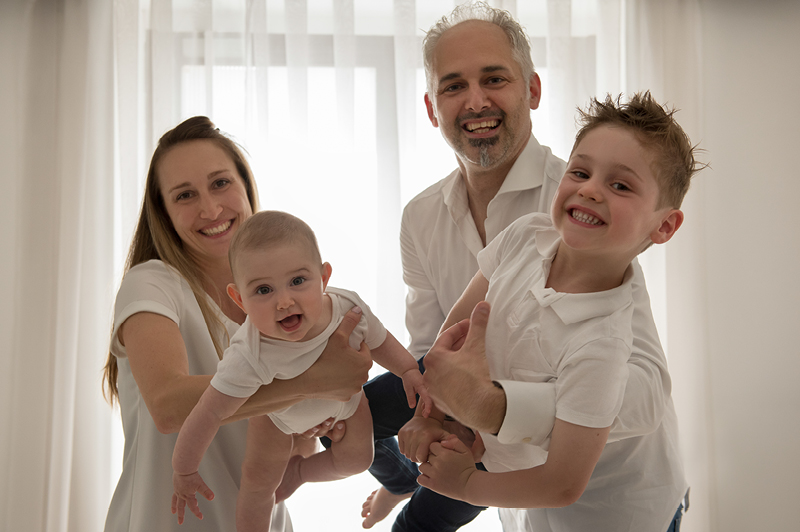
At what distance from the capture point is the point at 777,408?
324 centimetres

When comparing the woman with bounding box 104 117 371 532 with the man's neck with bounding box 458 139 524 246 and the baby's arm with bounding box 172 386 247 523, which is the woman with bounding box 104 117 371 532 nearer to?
the baby's arm with bounding box 172 386 247 523

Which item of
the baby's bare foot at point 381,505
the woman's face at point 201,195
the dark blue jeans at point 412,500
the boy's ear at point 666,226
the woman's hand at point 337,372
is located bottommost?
the baby's bare foot at point 381,505

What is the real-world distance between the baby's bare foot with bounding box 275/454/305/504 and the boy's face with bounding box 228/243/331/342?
1.77 ft

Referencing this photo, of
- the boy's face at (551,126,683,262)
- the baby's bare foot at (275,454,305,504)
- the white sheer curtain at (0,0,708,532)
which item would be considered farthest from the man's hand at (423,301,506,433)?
the white sheer curtain at (0,0,708,532)

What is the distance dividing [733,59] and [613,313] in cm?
283

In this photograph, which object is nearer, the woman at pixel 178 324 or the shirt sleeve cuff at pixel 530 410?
the shirt sleeve cuff at pixel 530 410

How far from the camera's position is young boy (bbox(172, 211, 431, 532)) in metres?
1.30

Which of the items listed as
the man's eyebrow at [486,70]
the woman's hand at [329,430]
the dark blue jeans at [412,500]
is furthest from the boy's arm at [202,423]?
the man's eyebrow at [486,70]

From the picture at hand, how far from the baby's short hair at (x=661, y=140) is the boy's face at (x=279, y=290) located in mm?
738

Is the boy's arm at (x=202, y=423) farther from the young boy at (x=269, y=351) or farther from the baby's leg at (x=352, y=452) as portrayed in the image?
the baby's leg at (x=352, y=452)

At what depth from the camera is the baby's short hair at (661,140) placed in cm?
123

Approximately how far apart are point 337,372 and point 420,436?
262 millimetres

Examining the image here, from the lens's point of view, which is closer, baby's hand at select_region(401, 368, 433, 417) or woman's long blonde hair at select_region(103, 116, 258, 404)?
baby's hand at select_region(401, 368, 433, 417)

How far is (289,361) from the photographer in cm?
136
